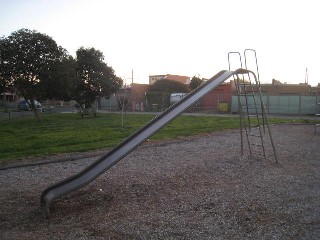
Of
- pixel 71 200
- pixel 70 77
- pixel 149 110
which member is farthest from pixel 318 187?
pixel 149 110

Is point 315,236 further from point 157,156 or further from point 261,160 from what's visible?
point 157,156

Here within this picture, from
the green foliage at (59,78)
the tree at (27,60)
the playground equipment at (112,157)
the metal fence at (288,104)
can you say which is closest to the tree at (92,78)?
the green foliage at (59,78)

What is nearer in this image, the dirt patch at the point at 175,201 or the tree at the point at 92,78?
the dirt patch at the point at 175,201

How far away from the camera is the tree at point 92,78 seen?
1255 inches

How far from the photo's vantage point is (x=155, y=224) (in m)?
4.54

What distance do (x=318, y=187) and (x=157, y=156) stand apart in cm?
454

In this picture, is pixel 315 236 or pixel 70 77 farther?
pixel 70 77

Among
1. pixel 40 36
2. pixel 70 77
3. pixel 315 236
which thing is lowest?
pixel 315 236

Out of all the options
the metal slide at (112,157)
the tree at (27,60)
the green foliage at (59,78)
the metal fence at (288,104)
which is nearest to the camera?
the metal slide at (112,157)

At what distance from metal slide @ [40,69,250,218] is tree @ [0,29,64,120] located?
17701mm

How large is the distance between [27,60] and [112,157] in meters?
18.5

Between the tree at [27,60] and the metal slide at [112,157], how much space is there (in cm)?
1770

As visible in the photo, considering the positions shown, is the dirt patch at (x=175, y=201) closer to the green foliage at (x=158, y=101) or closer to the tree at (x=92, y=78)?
the tree at (x=92, y=78)

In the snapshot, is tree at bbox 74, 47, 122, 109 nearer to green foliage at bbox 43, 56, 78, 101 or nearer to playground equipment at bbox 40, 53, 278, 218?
green foliage at bbox 43, 56, 78, 101
